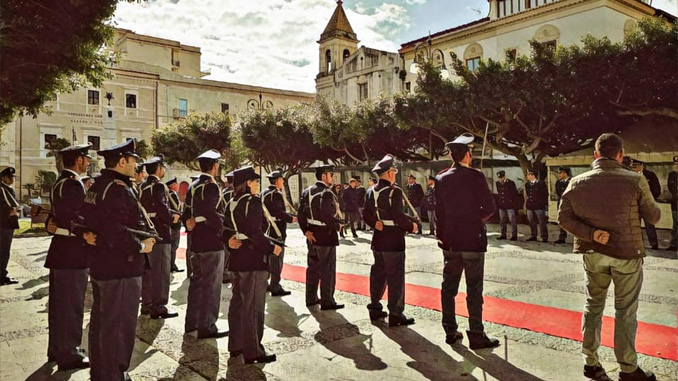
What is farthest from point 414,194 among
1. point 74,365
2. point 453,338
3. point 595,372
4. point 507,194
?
point 74,365

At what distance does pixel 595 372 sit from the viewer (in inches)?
175

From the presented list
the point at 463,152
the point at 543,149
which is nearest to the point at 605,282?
the point at 463,152

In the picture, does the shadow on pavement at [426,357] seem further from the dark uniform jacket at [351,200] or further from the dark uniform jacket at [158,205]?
the dark uniform jacket at [351,200]

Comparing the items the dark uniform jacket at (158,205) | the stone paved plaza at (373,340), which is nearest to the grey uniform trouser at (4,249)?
the stone paved plaza at (373,340)

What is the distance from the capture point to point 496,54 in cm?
2992

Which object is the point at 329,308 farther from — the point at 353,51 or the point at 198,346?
the point at 353,51

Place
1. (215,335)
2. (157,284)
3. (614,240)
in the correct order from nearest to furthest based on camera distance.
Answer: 1. (614,240)
2. (215,335)
3. (157,284)

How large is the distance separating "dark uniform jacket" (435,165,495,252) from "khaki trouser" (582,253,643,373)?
3.93ft

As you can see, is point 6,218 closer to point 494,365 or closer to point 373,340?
A: point 373,340

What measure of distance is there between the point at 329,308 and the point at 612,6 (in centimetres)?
2602

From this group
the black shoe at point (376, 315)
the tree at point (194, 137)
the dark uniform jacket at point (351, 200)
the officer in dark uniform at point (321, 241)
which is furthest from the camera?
the tree at point (194, 137)

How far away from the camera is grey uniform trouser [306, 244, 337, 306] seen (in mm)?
7254

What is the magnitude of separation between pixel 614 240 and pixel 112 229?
4.34 metres

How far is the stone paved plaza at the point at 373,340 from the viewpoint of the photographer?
4.76 meters
